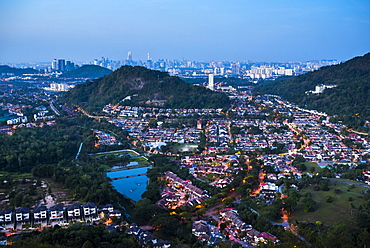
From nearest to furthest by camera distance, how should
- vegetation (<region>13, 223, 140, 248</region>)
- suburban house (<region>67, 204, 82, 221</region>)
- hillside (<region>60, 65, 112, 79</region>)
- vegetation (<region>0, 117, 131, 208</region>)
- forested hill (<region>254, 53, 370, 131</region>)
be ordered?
1. vegetation (<region>13, 223, 140, 248</region>)
2. suburban house (<region>67, 204, 82, 221</region>)
3. vegetation (<region>0, 117, 131, 208</region>)
4. forested hill (<region>254, 53, 370, 131</region>)
5. hillside (<region>60, 65, 112, 79</region>)

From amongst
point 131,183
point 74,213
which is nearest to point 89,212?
point 74,213

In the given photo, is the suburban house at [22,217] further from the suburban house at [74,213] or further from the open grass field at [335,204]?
the open grass field at [335,204]

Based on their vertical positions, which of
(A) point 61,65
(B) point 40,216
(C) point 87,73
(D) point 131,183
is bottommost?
(D) point 131,183

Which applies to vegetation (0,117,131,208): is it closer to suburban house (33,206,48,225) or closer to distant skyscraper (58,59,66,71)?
suburban house (33,206,48,225)

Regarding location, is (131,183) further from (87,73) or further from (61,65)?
(61,65)

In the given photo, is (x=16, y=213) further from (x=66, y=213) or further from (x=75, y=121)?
(x=75, y=121)

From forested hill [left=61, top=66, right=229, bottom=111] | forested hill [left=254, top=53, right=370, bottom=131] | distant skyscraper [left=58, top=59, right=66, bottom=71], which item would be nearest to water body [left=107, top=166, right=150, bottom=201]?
forested hill [left=254, top=53, right=370, bottom=131]

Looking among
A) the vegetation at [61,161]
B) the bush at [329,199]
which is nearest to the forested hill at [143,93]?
the vegetation at [61,161]

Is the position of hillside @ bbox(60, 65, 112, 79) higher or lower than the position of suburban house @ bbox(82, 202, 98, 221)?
higher
